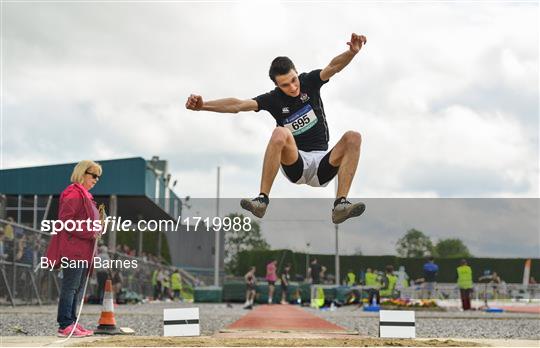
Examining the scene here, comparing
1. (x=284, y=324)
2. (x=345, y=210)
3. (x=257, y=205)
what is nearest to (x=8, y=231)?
(x=284, y=324)

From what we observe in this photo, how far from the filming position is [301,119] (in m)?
4.97

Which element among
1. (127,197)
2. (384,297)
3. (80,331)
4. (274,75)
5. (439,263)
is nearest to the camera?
(274,75)

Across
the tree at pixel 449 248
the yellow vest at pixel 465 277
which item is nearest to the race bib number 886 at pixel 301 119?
the yellow vest at pixel 465 277

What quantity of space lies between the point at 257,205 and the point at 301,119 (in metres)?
0.61

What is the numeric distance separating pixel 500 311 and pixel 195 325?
17.3 meters

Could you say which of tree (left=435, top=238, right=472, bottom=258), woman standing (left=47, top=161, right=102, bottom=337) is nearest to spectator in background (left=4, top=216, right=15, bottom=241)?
woman standing (left=47, top=161, right=102, bottom=337)

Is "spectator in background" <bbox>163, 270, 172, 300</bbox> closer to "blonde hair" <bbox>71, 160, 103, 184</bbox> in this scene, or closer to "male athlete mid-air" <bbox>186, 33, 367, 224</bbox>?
"blonde hair" <bbox>71, 160, 103, 184</bbox>

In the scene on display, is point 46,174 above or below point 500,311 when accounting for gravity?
above

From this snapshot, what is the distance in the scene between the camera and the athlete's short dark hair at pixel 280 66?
475 centimetres

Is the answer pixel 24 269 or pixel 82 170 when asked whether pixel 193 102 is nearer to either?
pixel 82 170

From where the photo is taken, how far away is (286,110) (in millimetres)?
4988

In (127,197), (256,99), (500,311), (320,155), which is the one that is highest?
(127,197)

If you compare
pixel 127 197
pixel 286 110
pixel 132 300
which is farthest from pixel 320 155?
Result: pixel 127 197

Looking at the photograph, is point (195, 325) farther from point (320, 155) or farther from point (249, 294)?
point (249, 294)
